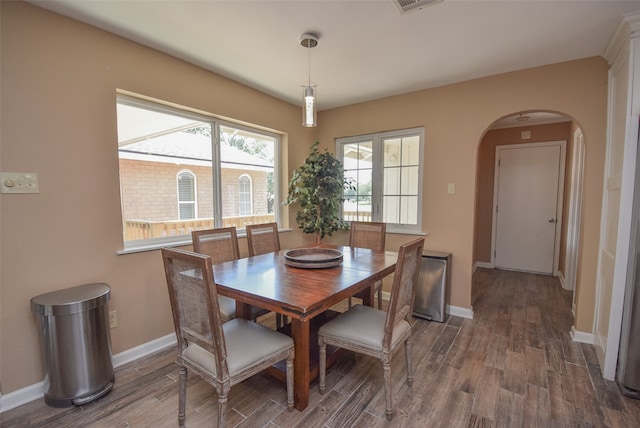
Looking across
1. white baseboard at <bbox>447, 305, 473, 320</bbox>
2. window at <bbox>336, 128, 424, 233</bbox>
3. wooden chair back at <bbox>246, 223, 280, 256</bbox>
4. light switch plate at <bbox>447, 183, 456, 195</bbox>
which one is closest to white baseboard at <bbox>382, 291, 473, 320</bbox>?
white baseboard at <bbox>447, 305, 473, 320</bbox>

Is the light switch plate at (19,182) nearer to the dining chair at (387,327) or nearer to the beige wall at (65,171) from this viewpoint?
the beige wall at (65,171)

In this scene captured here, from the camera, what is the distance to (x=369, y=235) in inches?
120

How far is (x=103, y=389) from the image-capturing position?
1860mm

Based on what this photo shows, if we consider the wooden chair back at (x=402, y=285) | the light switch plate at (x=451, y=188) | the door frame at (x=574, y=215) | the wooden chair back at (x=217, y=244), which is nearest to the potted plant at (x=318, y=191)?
the wooden chair back at (x=217, y=244)

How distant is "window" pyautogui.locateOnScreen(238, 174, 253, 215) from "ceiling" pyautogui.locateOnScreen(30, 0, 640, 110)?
3.63 ft

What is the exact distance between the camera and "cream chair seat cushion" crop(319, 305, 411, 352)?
1709mm

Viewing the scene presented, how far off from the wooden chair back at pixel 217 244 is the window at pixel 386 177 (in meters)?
1.93

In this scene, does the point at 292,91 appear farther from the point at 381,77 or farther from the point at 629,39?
the point at 629,39

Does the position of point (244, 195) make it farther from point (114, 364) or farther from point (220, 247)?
point (114, 364)

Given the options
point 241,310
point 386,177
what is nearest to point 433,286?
point 386,177

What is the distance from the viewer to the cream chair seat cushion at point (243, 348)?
4.78 feet

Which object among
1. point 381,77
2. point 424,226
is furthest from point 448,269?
point 381,77

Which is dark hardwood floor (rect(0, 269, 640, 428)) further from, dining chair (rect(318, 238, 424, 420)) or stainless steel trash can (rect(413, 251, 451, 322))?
stainless steel trash can (rect(413, 251, 451, 322))

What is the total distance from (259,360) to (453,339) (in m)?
1.97
